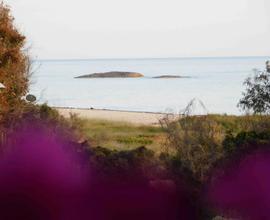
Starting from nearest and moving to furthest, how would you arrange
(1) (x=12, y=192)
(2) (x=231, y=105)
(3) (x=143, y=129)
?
(1) (x=12, y=192) → (3) (x=143, y=129) → (2) (x=231, y=105)

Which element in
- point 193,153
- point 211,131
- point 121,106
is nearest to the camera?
point 193,153

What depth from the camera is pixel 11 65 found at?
14.1m

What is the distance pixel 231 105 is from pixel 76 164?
2804cm

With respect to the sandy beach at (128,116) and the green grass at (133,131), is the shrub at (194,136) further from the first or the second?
the sandy beach at (128,116)

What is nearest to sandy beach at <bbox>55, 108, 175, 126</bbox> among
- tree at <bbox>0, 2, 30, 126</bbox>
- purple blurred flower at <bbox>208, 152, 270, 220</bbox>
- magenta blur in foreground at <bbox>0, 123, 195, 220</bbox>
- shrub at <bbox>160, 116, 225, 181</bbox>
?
tree at <bbox>0, 2, 30, 126</bbox>

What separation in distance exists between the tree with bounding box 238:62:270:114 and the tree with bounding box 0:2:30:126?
6186 mm

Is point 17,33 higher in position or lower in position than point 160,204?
higher

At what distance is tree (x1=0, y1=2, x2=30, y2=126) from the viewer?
13.8 meters

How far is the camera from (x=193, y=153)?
832 cm

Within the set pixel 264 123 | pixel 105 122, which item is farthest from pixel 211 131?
pixel 105 122

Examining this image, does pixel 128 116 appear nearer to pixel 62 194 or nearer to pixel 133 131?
pixel 133 131

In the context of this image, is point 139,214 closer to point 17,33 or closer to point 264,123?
point 264,123

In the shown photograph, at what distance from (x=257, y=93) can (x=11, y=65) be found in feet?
22.3

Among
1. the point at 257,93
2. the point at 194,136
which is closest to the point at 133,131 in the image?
the point at 257,93
